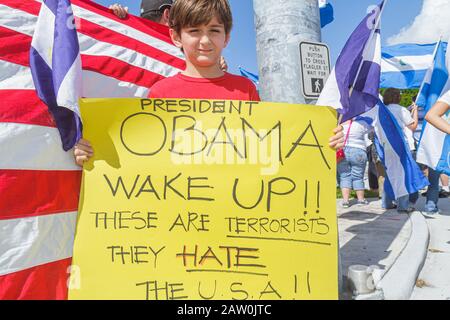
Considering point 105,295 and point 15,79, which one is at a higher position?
point 15,79

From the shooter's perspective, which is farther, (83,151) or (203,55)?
(203,55)

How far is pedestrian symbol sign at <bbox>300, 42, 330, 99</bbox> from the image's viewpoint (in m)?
2.29

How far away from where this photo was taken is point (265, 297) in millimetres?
1667

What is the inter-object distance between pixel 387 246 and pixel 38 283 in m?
2.81

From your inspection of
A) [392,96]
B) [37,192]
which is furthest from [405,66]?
[37,192]

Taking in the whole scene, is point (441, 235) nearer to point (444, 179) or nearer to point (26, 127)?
point (444, 179)

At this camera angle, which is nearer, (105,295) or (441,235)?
(105,295)

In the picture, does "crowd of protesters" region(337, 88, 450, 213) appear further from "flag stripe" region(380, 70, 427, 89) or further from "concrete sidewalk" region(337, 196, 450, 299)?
"flag stripe" region(380, 70, 427, 89)

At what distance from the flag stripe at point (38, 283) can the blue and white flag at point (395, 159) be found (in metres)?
3.86

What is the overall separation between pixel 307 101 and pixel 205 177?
940 millimetres

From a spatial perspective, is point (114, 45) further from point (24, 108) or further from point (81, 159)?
point (81, 159)

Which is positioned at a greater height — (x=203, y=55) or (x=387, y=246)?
(x=203, y=55)

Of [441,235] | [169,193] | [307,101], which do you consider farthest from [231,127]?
[441,235]

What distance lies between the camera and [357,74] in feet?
6.48
